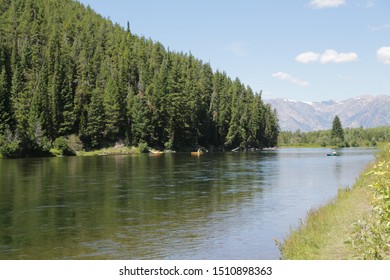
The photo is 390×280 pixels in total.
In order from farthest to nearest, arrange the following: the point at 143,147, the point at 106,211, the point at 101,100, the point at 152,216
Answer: the point at 101,100 → the point at 143,147 → the point at 106,211 → the point at 152,216

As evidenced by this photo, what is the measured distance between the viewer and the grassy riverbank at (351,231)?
39.6 feet

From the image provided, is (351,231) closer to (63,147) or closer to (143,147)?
(63,147)

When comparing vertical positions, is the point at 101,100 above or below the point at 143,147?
above

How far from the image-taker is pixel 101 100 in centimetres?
14650

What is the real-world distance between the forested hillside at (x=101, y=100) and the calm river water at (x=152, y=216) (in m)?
68.7

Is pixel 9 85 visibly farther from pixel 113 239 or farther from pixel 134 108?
pixel 113 239

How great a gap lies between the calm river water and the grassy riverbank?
1.87 m

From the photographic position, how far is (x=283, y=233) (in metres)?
24.8

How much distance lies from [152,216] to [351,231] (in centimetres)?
1492

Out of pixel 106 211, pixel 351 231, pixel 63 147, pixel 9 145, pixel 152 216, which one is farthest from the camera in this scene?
pixel 63 147

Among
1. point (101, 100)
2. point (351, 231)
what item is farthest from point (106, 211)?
point (101, 100)

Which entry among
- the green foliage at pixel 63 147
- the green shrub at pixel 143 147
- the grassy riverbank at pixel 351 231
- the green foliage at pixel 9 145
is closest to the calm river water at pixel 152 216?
the grassy riverbank at pixel 351 231

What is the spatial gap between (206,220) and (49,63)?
13085cm

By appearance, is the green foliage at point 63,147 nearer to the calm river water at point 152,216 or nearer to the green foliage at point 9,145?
the green foliage at point 9,145
